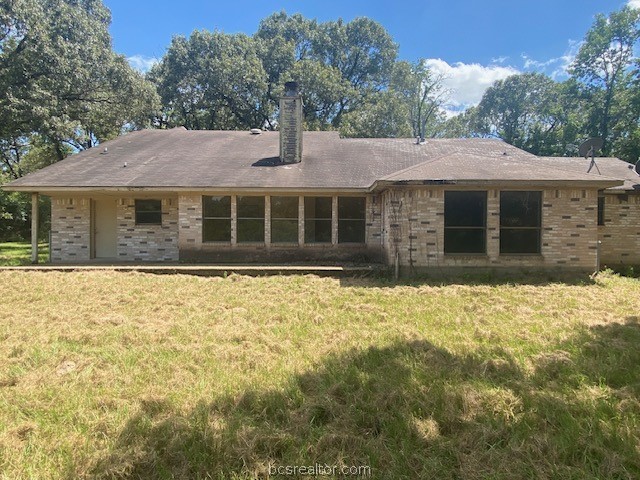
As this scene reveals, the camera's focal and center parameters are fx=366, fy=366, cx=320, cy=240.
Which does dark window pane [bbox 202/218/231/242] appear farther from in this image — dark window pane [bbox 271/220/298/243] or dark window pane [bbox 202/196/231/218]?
dark window pane [bbox 271/220/298/243]

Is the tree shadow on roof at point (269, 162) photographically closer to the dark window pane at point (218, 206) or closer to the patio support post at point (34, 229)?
the dark window pane at point (218, 206)

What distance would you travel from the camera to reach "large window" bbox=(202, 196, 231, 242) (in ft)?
39.0

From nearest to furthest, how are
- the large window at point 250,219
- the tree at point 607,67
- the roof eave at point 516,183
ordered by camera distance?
the roof eave at point 516,183, the large window at point 250,219, the tree at point 607,67

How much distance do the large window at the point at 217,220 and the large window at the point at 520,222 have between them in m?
8.12

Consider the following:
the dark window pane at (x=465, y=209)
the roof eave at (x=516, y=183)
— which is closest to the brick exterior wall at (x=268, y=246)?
the dark window pane at (x=465, y=209)

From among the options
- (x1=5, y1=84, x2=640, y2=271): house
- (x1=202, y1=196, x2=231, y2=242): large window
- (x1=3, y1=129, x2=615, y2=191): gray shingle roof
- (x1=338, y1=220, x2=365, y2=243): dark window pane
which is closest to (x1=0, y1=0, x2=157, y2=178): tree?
(x1=3, y1=129, x2=615, y2=191): gray shingle roof

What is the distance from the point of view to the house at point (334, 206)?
9320 millimetres

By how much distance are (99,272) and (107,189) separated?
9.05ft

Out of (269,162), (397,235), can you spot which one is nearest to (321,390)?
(397,235)

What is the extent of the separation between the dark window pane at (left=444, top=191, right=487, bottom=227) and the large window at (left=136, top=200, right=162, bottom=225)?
933 cm

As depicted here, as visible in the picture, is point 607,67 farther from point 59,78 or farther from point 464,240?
point 59,78

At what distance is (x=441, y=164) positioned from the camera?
392 inches

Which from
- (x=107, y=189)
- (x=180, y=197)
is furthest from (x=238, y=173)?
(x=107, y=189)

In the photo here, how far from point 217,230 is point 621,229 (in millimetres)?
13166
